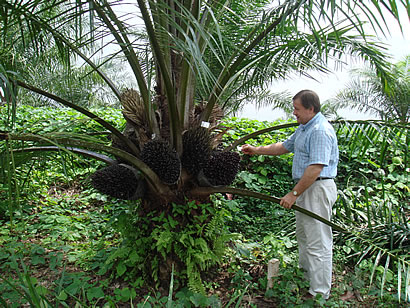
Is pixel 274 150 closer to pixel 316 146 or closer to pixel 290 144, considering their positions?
pixel 290 144

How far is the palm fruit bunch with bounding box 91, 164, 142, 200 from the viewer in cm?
267

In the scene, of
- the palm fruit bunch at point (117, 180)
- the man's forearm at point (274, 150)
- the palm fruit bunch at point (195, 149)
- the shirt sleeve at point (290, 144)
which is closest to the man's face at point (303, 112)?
the shirt sleeve at point (290, 144)

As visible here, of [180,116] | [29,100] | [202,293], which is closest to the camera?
[202,293]

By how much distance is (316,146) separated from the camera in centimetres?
269

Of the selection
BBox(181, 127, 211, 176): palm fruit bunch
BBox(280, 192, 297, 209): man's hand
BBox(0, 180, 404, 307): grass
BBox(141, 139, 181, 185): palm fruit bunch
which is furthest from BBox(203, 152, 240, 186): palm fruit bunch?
BBox(0, 180, 404, 307): grass

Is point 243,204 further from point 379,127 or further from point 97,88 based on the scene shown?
point 97,88

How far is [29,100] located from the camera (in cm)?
1287

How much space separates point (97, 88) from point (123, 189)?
12.6 meters

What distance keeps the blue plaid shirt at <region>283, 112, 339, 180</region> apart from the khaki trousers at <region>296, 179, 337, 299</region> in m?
0.14

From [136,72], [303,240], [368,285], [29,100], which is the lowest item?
[368,285]

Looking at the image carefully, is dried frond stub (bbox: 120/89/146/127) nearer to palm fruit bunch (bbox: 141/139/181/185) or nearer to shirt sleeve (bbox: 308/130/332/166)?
palm fruit bunch (bbox: 141/139/181/185)

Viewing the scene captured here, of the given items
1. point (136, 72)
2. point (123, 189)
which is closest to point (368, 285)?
point (123, 189)

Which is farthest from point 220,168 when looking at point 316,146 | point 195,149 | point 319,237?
point 319,237

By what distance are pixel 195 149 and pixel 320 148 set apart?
3.04ft
